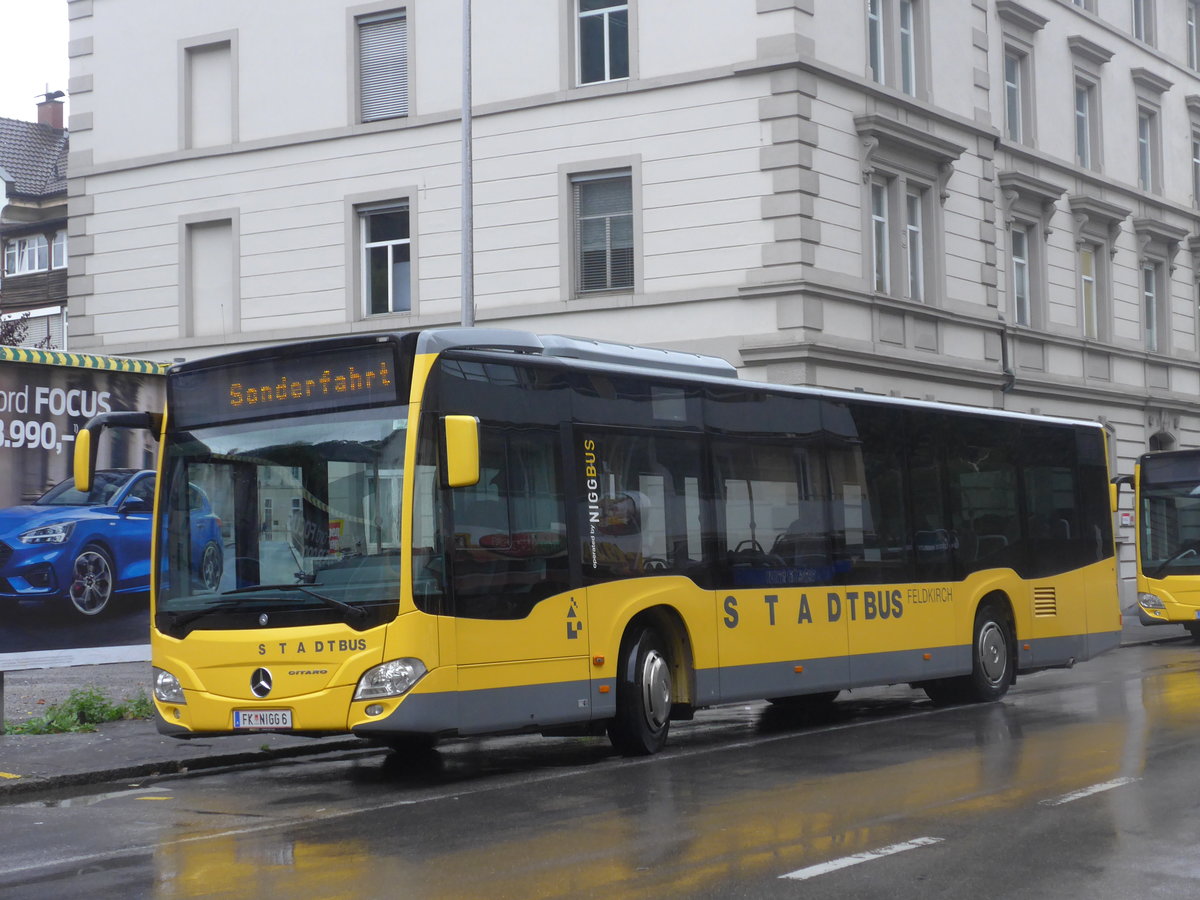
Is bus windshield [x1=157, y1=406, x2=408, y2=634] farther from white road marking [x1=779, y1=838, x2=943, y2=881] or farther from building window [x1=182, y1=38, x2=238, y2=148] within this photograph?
building window [x1=182, y1=38, x2=238, y2=148]

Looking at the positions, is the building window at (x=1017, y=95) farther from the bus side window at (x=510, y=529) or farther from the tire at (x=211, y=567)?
the tire at (x=211, y=567)

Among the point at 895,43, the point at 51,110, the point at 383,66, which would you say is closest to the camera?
the point at 895,43

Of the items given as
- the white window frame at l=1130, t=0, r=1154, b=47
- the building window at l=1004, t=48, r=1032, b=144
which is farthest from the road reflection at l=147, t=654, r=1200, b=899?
the white window frame at l=1130, t=0, r=1154, b=47

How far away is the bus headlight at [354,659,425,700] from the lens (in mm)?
10719

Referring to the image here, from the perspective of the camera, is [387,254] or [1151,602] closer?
[1151,602]

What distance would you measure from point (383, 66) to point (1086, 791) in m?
21.6

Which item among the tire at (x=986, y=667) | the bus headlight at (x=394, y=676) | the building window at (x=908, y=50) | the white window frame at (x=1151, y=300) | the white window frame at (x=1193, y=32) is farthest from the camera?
the white window frame at (x=1193, y=32)

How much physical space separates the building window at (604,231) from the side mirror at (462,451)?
52.8ft

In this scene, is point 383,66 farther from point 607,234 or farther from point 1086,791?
point 1086,791

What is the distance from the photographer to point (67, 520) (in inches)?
553

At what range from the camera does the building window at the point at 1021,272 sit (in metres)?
32.6

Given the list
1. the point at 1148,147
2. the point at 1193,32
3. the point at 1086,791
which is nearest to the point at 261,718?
the point at 1086,791

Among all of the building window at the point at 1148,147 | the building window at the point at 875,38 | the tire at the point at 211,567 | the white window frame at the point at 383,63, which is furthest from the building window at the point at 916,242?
the tire at the point at 211,567

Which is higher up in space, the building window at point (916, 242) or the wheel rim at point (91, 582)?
the building window at point (916, 242)
